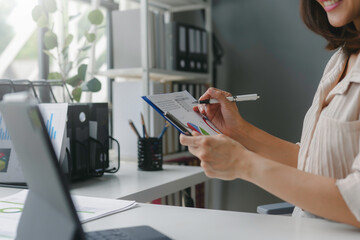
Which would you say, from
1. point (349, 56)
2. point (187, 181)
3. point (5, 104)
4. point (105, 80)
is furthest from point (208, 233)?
point (105, 80)

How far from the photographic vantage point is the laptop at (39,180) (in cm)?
52

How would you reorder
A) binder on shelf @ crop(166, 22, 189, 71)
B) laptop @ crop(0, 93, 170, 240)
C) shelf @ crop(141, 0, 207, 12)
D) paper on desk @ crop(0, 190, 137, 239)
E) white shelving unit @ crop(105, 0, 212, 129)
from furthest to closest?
shelf @ crop(141, 0, 207, 12) < binder on shelf @ crop(166, 22, 189, 71) < white shelving unit @ crop(105, 0, 212, 129) < paper on desk @ crop(0, 190, 137, 239) < laptop @ crop(0, 93, 170, 240)

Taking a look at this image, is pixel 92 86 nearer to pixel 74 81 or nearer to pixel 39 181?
pixel 74 81

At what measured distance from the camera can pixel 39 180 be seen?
0.58 m

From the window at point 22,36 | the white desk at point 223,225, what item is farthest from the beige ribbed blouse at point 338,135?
the window at point 22,36

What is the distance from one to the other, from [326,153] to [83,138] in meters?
0.87

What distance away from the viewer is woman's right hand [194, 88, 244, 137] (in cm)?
131

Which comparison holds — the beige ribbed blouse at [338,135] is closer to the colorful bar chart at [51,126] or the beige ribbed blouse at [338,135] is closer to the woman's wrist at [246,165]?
the woman's wrist at [246,165]

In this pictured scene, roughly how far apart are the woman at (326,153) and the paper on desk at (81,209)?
0.78ft

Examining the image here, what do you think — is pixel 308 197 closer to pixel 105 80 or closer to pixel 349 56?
pixel 349 56

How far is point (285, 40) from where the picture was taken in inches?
114

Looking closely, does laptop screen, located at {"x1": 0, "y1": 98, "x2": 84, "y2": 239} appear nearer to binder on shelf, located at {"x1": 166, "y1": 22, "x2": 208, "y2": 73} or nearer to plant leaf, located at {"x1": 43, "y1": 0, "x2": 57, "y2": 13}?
plant leaf, located at {"x1": 43, "y1": 0, "x2": 57, "y2": 13}

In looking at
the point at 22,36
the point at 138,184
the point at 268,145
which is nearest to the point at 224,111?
the point at 268,145

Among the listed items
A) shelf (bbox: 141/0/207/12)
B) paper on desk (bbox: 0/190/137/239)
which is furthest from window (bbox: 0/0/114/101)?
paper on desk (bbox: 0/190/137/239)
